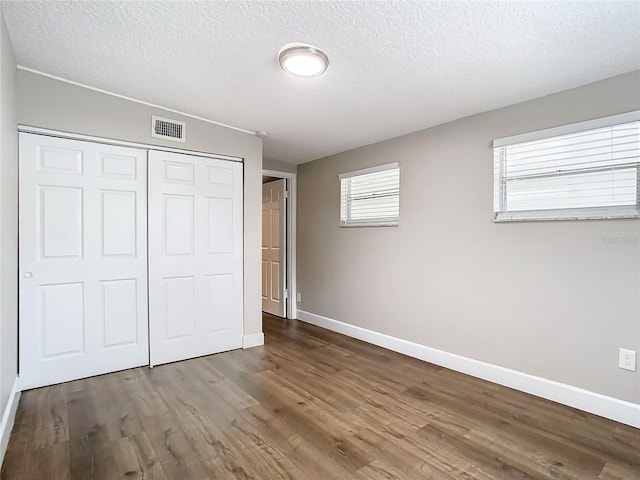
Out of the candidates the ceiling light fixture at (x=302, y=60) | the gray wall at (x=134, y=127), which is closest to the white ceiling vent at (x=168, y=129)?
the gray wall at (x=134, y=127)

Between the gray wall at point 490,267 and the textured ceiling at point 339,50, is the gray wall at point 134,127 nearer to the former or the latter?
the textured ceiling at point 339,50

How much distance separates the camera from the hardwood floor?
175 cm

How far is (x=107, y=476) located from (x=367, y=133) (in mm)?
3382

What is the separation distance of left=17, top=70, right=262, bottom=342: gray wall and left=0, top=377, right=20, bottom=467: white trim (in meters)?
1.87

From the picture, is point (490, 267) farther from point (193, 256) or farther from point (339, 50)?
point (193, 256)

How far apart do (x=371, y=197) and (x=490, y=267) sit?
1.56 metres

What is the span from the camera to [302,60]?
2.09 m

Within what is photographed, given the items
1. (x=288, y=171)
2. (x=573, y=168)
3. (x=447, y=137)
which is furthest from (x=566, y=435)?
(x=288, y=171)

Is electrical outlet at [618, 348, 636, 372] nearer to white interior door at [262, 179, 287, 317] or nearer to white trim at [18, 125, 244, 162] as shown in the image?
white trim at [18, 125, 244, 162]

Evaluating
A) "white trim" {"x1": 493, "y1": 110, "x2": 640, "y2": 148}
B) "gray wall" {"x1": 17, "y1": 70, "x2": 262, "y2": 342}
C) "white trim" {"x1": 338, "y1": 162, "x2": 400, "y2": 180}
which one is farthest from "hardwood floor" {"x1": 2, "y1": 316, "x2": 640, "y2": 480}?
"white trim" {"x1": 338, "y1": 162, "x2": 400, "y2": 180}

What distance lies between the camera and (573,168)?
8.03 ft

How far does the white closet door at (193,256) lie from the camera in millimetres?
3143

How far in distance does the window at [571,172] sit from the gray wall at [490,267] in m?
0.08

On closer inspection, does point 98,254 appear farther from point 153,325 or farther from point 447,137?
point 447,137
